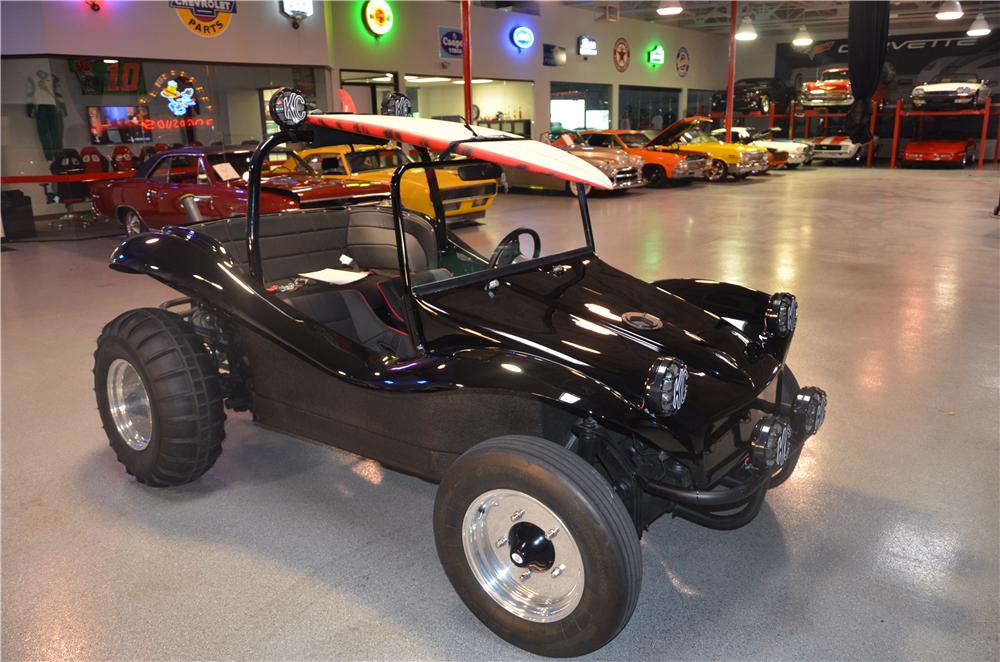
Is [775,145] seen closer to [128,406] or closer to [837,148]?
[837,148]

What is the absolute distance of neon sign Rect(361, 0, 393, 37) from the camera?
15609 millimetres

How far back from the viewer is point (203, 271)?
315 cm

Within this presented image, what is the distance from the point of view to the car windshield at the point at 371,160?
32.2 ft

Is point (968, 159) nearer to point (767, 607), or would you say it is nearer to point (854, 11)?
point (854, 11)

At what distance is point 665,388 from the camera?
7.41 feet

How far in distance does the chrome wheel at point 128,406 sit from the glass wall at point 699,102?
2779 centimetres

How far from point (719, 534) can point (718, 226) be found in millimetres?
8432

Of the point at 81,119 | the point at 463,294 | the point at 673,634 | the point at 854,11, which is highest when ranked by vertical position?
the point at 854,11

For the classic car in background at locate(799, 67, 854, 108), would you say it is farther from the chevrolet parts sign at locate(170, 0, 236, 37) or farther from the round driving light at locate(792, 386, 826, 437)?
the round driving light at locate(792, 386, 826, 437)

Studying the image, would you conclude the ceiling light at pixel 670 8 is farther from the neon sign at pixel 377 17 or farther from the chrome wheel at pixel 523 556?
the chrome wheel at pixel 523 556

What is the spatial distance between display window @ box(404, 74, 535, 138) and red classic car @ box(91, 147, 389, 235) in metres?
11.8

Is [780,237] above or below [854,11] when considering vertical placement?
below

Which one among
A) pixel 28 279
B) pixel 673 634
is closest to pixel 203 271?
pixel 673 634

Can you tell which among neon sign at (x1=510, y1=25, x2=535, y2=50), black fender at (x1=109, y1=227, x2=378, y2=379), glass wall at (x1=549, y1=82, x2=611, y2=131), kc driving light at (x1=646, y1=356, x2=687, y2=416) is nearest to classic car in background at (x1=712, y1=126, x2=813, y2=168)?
glass wall at (x1=549, y1=82, x2=611, y2=131)
